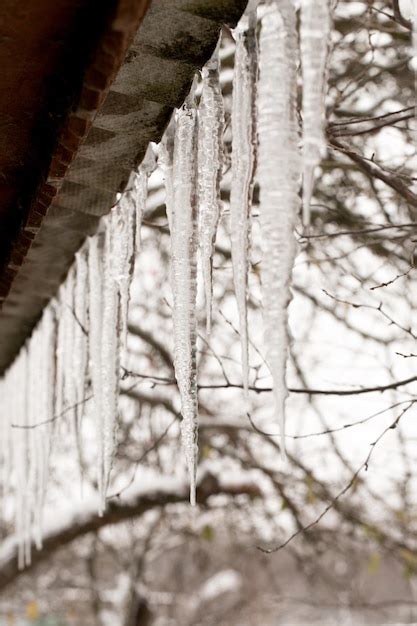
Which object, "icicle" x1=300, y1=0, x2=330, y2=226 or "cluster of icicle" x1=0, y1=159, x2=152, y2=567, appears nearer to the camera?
"icicle" x1=300, y1=0, x2=330, y2=226

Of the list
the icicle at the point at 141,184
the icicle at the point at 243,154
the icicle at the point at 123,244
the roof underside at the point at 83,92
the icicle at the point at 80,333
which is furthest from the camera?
the icicle at the point at 80,333

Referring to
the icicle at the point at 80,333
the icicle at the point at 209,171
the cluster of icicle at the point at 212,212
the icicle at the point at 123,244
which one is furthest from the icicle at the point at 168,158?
the icicle at the point at 80,333

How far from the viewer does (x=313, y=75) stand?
1188mm

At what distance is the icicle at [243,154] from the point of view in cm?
148

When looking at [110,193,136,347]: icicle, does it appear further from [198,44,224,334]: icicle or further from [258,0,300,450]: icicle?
[258,0,300,450]: icicle

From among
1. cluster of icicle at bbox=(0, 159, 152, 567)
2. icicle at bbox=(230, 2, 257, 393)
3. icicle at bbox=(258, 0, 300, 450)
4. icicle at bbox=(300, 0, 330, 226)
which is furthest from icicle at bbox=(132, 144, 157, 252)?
icicle at bbox=(300, 0, 330, 226)

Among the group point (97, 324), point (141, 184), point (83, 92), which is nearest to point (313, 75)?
point (83, 92)

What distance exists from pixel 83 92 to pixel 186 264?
0.65 m

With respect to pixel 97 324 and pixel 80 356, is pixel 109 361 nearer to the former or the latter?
pixel 97 324

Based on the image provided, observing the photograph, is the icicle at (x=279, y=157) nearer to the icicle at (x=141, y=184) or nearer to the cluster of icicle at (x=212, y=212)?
the cluster of icicle at (x=212, y=212)

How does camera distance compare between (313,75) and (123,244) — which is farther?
(123,244)

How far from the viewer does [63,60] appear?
Answer: 4.81 feet

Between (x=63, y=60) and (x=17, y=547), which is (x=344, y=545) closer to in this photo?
(x=17, y=547)

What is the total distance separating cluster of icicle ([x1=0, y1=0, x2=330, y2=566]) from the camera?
1.34m
